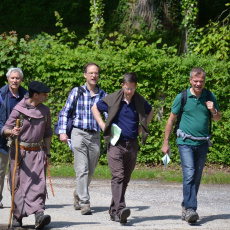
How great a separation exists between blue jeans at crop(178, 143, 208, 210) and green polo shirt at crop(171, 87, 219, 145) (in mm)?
90

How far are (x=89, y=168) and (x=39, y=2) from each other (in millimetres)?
21552

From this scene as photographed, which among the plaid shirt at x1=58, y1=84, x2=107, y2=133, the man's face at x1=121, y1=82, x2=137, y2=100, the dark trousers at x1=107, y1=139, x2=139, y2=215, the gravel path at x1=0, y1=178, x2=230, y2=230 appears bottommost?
the gravel path at x1=0, y1=178, x2=230, y2=230

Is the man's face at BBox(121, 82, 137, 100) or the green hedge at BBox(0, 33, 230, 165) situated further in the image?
the green hedge at BBox(0, 33, 230, 165)

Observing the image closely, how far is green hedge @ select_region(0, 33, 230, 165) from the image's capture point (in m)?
12.3

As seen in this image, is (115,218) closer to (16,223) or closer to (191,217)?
(191,217)

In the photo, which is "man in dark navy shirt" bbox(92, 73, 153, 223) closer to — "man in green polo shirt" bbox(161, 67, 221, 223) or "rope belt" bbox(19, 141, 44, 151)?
"man in green polo shirt" bbox(161, 67, 221, 223)

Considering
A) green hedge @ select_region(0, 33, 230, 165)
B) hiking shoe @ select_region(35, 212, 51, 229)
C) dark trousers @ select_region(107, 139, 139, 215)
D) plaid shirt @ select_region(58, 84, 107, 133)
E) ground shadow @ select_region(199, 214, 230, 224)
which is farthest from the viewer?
green hedge @ select_region(0, 33, 230, 165)

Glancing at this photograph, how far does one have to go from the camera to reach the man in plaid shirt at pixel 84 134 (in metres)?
8.12

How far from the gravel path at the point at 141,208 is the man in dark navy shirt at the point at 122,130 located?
0.40 meters

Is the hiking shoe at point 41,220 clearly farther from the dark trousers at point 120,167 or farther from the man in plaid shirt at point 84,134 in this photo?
the man in plaid shirt at point 84,134

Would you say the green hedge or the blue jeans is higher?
the green hedge

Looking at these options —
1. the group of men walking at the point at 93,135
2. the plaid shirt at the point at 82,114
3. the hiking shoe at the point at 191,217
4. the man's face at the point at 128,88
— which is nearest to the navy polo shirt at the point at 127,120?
the group of men walking at the point at 93,135

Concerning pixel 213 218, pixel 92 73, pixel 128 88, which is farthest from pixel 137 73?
pixel 213 218

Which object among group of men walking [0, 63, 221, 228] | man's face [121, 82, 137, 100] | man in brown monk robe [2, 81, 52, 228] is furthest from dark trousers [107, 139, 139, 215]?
man in brown monk robe [2, 81, 52, 228]
